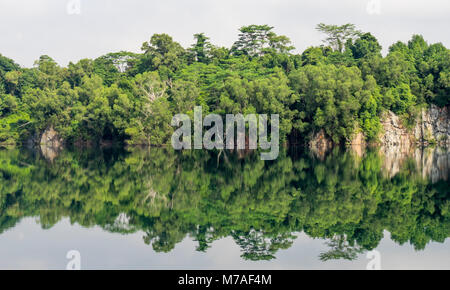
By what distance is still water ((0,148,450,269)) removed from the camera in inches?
381

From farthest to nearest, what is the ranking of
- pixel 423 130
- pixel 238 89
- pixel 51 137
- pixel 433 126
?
1. pixel 51 137
2. pixel 433 126
3. pixel 423 130
4. pixel 238 89

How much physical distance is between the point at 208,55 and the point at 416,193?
48879 millimetres

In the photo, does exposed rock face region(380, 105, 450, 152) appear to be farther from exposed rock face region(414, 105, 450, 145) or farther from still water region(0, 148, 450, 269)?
still water region(0, 148, 450, 269)

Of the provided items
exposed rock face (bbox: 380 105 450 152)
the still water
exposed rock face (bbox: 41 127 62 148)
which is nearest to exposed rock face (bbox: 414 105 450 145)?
exposed rock face (bbox: 380 105 450 152)

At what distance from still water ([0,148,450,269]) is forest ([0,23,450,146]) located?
22627mm

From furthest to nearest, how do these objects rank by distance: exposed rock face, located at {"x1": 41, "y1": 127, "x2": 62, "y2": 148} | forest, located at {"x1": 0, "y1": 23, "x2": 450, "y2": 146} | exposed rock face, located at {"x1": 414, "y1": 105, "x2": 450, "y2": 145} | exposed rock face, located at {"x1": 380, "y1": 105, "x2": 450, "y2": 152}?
exposed rock face, located at {"x1": 41, "y1": 127, "x2": 62, "y2": 148} → exposed rock face, located at {"x1": 414, "y1": 105, "x2": 450, "y2": 145} → exposed rock face, located at {"x1": 380, "y1": 105, "x2": 450, "y2": 152} → forest, located at {"x1": 0, "y1": 23, "x2": 450, "y2": 146}

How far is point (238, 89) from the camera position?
43875 mm

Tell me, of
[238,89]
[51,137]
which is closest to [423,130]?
[238,89]

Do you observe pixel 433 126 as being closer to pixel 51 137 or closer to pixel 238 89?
pixel 238 89

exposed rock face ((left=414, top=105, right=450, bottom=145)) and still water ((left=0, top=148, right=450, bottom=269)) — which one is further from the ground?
exposed rock face ((left=414, top=105, right=450, bottom=145))

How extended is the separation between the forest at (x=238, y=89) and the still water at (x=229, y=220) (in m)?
22.6

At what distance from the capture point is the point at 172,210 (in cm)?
1420

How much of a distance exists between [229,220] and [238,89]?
104 feet
